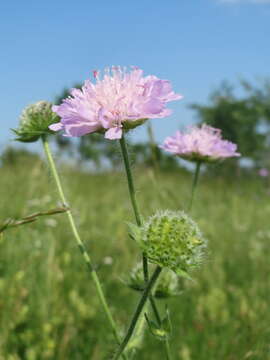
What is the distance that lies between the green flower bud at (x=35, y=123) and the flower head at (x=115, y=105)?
0.87 ft

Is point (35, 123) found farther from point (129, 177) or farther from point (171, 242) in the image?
point (171, 242)

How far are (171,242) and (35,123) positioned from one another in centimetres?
70

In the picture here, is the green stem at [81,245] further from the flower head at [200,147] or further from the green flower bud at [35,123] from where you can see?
the flower head at [200,147]

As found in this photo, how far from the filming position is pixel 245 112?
2550 cm

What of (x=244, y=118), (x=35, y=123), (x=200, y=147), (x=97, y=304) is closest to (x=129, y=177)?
(x=35, y=123)

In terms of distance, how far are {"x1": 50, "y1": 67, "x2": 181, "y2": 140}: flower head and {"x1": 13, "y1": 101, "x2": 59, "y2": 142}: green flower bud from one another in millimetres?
265

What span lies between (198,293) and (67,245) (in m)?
1.07

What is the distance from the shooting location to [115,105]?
1.27 m

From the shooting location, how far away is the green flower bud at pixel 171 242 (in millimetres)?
1144

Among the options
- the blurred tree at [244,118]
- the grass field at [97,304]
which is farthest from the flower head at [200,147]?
the blurred tree at [244,118]

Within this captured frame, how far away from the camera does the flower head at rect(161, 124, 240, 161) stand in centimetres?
190

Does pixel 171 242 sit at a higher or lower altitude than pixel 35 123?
lower

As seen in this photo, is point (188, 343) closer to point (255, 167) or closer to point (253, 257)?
point (253, 257)

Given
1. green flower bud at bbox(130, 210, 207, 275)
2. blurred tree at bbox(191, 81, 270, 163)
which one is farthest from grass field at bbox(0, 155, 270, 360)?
blurred tree at bbox(191, 81, 270, 163)
